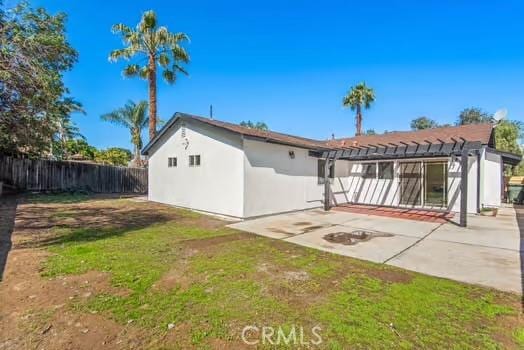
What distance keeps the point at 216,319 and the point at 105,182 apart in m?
18.5

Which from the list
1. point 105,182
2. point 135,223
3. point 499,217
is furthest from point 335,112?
point 135,223

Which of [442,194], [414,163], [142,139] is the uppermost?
[142,139]

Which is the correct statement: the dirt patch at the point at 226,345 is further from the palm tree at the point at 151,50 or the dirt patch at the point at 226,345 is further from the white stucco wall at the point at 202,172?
the palm tree at the point at 151,50

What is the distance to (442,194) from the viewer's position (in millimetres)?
11672

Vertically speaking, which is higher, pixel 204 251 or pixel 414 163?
pixel 414 163

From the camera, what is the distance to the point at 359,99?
2405 centimetres

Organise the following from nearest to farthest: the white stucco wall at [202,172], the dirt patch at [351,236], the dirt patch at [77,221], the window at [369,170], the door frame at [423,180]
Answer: the dirt patch at [77,221], the dirt patch at [351,236], the white stucco wall at [202,172], the door frame at [423,180], the window at [369,170]

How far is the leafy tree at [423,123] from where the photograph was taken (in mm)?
40531

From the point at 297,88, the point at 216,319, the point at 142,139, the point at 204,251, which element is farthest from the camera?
the point at 142,139

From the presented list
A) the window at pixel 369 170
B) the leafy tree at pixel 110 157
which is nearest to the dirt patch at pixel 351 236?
the window at pixel 369 170

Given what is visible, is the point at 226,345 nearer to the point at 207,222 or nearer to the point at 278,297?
the point at 278,297

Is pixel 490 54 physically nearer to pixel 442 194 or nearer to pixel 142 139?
pixel 442 194

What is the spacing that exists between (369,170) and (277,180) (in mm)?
6370

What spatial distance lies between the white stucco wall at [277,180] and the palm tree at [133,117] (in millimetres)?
18590
